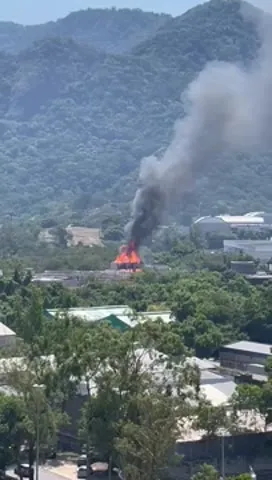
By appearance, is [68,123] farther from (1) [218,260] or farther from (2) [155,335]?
(2) [155,335]

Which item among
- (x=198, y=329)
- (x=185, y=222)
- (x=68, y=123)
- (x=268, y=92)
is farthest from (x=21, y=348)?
(x=68, y=123)

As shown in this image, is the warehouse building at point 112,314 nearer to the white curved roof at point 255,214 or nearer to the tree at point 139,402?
the tree at point 139,402

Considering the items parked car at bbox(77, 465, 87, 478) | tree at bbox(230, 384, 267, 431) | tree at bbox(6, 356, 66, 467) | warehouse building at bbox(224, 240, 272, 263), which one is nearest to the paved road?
parked car at bbox(77, 465, 87, 478)

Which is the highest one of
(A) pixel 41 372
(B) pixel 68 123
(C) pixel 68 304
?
(B) pixel 68 123

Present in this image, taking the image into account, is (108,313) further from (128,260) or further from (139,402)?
(139,402)

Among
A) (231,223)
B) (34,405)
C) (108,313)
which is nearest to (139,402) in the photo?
(34,405)

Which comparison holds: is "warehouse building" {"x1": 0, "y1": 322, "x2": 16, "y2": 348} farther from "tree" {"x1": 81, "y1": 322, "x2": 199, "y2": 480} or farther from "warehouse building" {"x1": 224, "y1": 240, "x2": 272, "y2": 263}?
"warehouse building" {"x1": 224, "y1": 240, "x2": 272, "y2": 263}

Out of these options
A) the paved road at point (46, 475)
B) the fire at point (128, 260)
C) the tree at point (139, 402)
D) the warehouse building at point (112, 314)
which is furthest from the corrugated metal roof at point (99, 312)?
the tree at point (139, 402)
